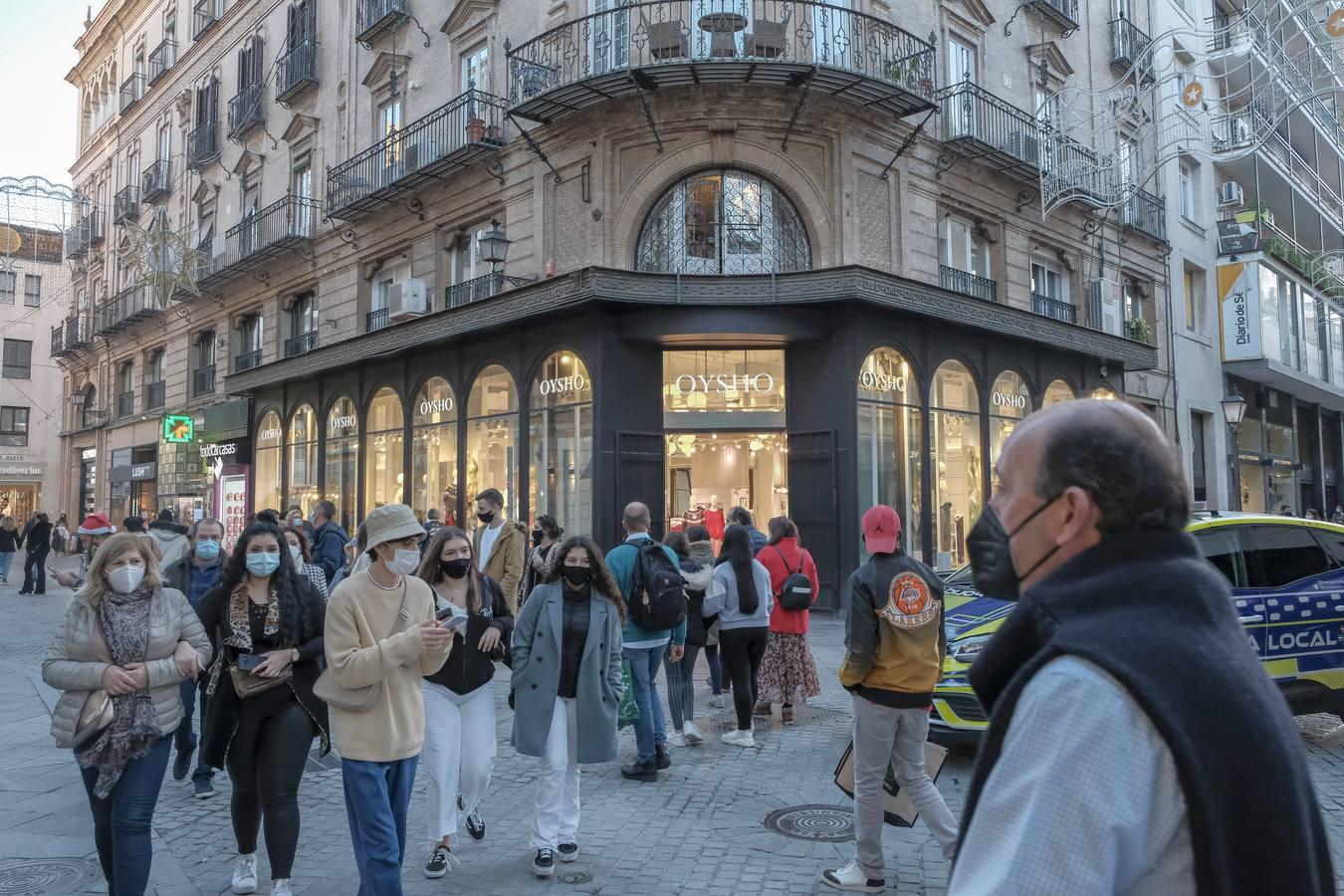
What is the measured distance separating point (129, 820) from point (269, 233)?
76.0 ft

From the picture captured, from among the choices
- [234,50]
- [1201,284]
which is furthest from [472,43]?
[1201,284]

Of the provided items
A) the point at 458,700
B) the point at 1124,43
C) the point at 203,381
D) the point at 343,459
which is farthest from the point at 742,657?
the point at 203,381

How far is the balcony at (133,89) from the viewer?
3459 centimetres

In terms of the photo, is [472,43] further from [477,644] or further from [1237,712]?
[1237,712]

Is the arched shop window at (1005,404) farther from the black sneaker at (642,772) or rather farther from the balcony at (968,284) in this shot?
the black sneaker at (642,772)

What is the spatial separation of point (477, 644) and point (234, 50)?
27968 millimetres

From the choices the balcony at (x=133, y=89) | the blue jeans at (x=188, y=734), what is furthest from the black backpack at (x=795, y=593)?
the balcony at (x=133, y=89)

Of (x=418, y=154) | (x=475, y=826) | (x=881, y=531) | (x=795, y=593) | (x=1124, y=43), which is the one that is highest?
(x=1124, y=43)

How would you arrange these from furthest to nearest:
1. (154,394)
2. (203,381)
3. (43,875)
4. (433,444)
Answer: (154,394)
(203,381)
(433,444)
(43,875)

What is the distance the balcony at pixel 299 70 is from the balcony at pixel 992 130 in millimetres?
14794

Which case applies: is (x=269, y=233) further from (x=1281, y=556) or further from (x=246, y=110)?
(x=1281, y=556)

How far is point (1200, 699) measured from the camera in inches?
53.7

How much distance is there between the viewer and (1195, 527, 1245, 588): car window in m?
7.73

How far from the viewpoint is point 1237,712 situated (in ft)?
4.50
